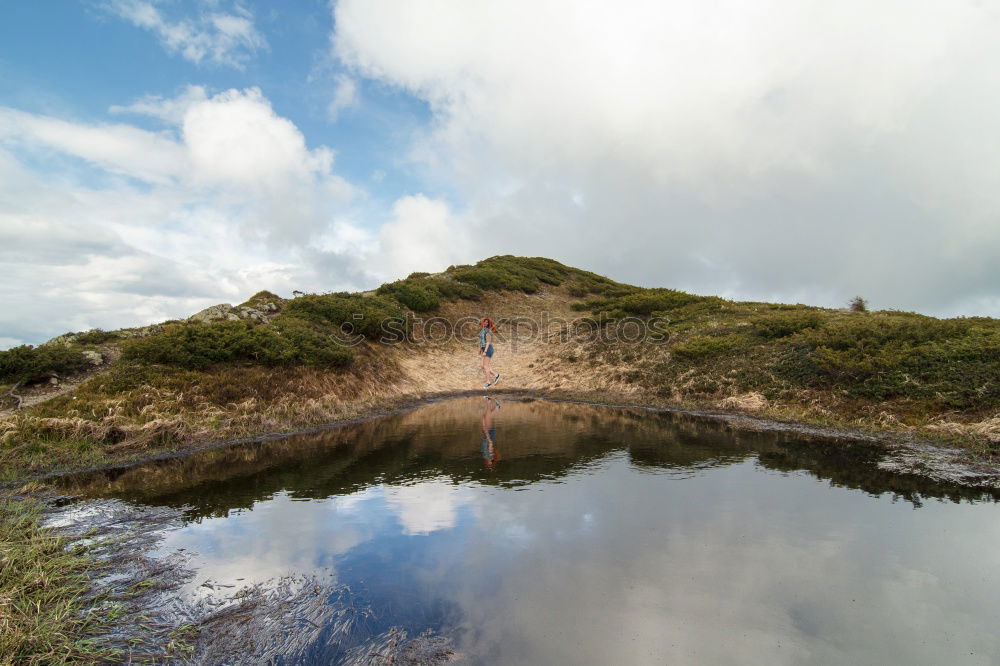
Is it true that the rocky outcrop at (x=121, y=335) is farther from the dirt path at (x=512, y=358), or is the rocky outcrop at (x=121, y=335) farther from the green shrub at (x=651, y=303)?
the green shrub at (x=651, y=303)

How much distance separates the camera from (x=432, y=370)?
3191cm

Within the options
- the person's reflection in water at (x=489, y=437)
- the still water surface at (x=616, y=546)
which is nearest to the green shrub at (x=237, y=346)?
the still water surface at (x=616, y=546)

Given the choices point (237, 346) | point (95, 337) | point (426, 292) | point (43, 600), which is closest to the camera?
point (43, 600)

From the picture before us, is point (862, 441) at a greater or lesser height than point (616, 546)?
greater

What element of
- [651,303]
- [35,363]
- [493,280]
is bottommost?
[35,363]

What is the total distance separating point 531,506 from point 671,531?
3.06 metres

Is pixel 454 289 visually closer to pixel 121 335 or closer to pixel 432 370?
pixel 432 370

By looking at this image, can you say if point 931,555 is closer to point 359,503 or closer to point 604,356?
point 359,503

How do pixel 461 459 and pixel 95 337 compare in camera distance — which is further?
pixel 95 337

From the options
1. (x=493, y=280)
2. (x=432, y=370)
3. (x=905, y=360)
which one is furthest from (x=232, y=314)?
(x=905, y=360)

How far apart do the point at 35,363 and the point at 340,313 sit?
584 inches

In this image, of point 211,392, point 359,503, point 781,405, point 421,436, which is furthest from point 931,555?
point 211,392

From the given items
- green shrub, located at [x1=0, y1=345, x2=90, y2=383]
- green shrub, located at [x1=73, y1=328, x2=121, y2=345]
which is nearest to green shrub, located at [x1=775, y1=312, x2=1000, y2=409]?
green shrub, located at [x1=0, y1=345, x2=90, y2=383]

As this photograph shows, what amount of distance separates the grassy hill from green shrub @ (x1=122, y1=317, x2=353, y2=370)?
7 cm
